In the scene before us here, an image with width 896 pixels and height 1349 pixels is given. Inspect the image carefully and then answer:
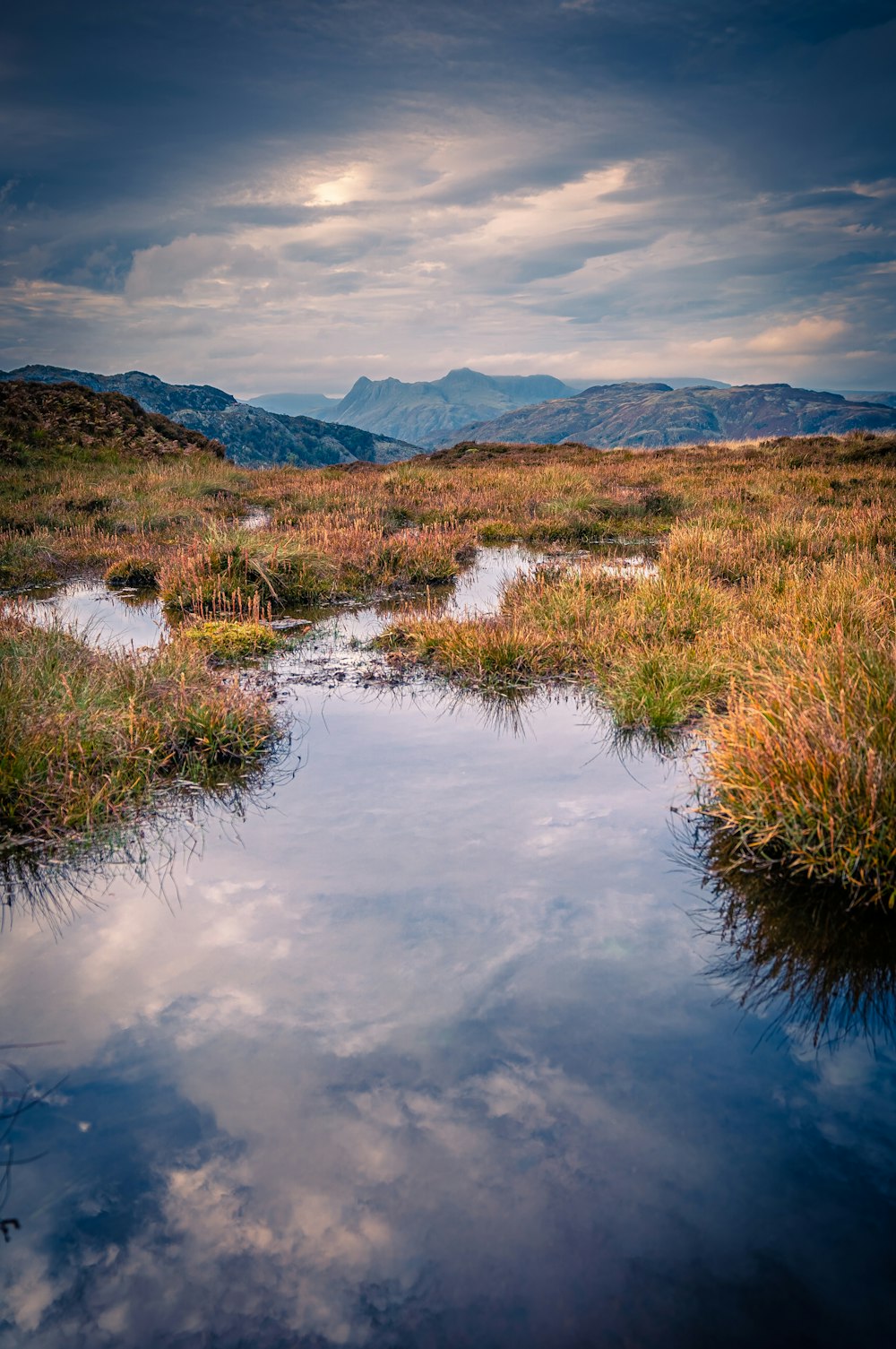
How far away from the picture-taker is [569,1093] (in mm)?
3008

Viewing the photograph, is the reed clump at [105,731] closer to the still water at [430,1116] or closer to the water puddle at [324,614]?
the still water at [430,1116]

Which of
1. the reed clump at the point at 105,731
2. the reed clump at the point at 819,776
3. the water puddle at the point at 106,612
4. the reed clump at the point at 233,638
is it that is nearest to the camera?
the reed clump at the point at 819,776

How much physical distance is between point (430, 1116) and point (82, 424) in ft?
111

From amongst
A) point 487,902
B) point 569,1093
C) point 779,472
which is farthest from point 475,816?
point 779,472

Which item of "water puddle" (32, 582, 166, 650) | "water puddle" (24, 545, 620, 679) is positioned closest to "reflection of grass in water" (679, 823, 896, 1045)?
"water puddle" (24, 545, 620, 679)

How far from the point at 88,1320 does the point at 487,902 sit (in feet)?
8.14

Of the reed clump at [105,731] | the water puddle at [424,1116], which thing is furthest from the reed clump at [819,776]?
the reed clump at [105,731]

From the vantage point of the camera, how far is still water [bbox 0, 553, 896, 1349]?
91.0 inches

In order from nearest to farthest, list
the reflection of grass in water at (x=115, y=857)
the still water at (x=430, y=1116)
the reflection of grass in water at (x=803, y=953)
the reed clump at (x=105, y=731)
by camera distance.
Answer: the still water at (x=430, y=1116)
the reflection of grass in water at (x=803, y=953)
the reflection of grass in water at (x=115, y=857)
the reed clump at (x=105, y=731)

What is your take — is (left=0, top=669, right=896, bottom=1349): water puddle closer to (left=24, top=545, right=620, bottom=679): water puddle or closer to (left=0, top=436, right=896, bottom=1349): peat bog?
(left=0, top=436, right=896, bottom=1349): peat bog

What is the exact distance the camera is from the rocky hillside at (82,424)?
28109 mm

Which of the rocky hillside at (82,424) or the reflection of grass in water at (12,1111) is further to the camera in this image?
the rocky hillside at (82,424)

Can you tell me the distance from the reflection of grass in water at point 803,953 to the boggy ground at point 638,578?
6.9 inches

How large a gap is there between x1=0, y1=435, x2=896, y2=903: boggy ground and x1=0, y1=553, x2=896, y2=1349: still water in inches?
38.0
